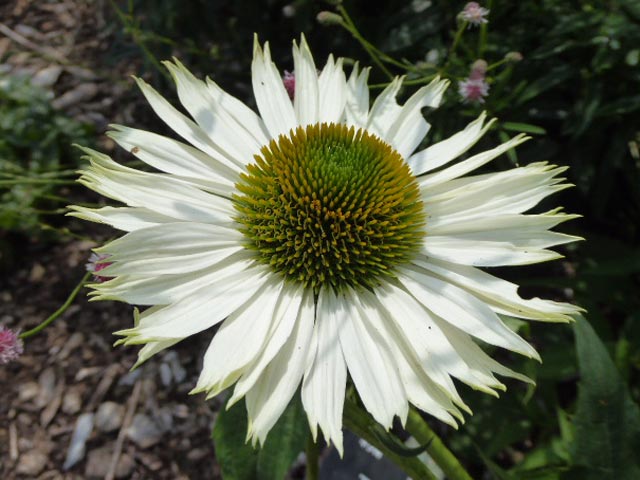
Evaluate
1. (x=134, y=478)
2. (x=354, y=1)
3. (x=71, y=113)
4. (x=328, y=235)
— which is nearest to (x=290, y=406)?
(x=328, y=235)

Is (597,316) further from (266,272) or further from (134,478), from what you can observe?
(134,478)

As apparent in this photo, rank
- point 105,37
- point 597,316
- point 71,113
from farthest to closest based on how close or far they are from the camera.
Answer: point 105,37 < point 71,113 < point 597,316

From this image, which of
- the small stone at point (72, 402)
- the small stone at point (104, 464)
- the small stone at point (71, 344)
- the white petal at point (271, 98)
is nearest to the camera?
the white petal at point (271, 98)

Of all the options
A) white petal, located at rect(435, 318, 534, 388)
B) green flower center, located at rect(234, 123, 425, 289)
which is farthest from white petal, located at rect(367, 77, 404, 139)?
white petal, located at rect(435, 318, 534, 388)

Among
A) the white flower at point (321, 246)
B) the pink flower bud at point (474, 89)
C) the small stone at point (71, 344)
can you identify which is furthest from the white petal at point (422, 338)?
the small stone at point (71, 344)

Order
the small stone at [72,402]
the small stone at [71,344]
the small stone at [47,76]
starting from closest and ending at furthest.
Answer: the small stone at [72,402], the small stone at [71,344], the small stone at [47,76]

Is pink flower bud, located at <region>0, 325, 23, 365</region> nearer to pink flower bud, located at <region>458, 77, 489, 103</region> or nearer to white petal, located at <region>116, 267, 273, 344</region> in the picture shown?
white petal, located at <region>116, 267, 273, 344</region>

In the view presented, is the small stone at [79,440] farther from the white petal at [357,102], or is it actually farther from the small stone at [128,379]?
the white petal at [357,102]
